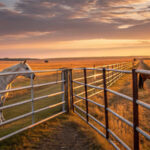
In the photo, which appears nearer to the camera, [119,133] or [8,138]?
[8,138]

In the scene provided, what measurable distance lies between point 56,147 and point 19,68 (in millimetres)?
4120

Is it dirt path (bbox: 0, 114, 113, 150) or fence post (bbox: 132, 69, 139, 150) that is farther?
dirt path (bbox: 0, 114, 113, 150)

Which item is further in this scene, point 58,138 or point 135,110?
point 58,138

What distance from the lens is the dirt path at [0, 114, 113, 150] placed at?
12.8 feet

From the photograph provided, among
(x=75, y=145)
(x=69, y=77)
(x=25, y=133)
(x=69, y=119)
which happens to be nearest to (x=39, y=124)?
(x=25, y=133)

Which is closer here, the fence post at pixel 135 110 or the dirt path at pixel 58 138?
the fence post at pixel 135 110

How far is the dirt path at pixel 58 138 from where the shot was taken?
12.8ft

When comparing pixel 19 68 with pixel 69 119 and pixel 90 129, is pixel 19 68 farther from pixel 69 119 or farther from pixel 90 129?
pixel 90 129

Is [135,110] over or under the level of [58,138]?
over

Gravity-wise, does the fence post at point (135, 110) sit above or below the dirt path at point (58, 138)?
above

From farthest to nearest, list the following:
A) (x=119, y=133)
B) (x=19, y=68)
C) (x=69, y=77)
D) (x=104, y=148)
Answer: (x=19, y=68), (x=69, y=77), (x=119, y=133), (x=104, y=148)

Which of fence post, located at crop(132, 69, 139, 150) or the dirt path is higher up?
fence post, located at crop(132, 69, 139, 150)

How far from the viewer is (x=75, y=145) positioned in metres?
4.04

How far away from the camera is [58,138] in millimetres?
4301
